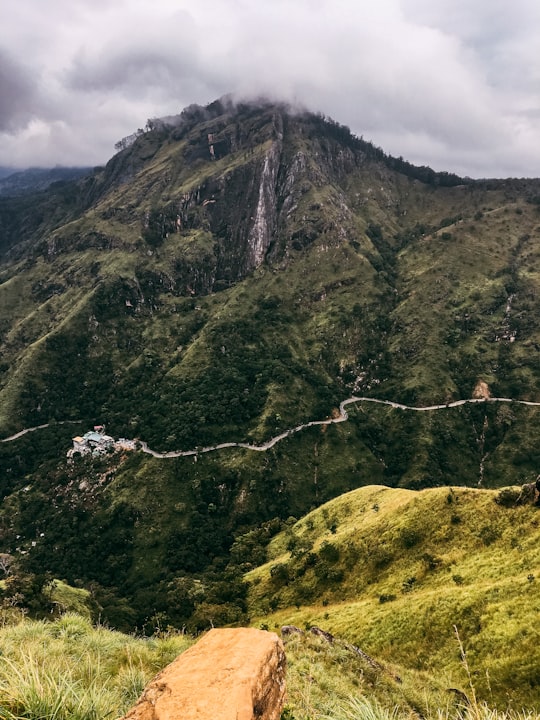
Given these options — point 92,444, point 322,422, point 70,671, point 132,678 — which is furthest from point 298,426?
point 70,671

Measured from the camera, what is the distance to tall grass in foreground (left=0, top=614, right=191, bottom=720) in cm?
646

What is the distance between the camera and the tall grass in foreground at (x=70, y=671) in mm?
6465

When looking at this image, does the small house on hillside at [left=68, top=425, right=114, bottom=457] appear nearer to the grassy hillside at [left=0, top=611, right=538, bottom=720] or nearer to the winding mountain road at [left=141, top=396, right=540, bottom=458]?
the winding mountain road at [left=141, top=396, right=540, bottom=458]

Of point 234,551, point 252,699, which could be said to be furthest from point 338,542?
point 252,699

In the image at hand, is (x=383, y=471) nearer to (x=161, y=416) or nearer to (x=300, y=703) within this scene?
(x=161, y=416)

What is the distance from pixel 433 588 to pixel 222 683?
45896mm

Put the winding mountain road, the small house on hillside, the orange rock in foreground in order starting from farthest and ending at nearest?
the small house on hillside < the winding mountain road < the orange rock in foreground

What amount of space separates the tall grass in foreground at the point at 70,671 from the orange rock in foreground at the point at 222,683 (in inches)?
39.3

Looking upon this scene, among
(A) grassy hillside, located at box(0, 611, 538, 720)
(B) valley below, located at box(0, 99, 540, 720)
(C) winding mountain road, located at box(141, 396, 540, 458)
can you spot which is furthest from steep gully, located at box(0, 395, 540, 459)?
(A) grassy hillside, located at box(0, 611, 538, 720)

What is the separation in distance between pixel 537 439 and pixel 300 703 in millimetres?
176939

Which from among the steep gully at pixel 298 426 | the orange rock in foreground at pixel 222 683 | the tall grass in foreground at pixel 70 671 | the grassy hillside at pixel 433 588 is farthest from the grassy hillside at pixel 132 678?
the steep gully at pixel 298 426

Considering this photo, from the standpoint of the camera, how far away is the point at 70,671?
25.4 feet

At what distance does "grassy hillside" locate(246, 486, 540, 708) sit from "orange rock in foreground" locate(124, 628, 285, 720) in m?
27.6

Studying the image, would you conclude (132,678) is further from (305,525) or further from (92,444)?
(92,444)
